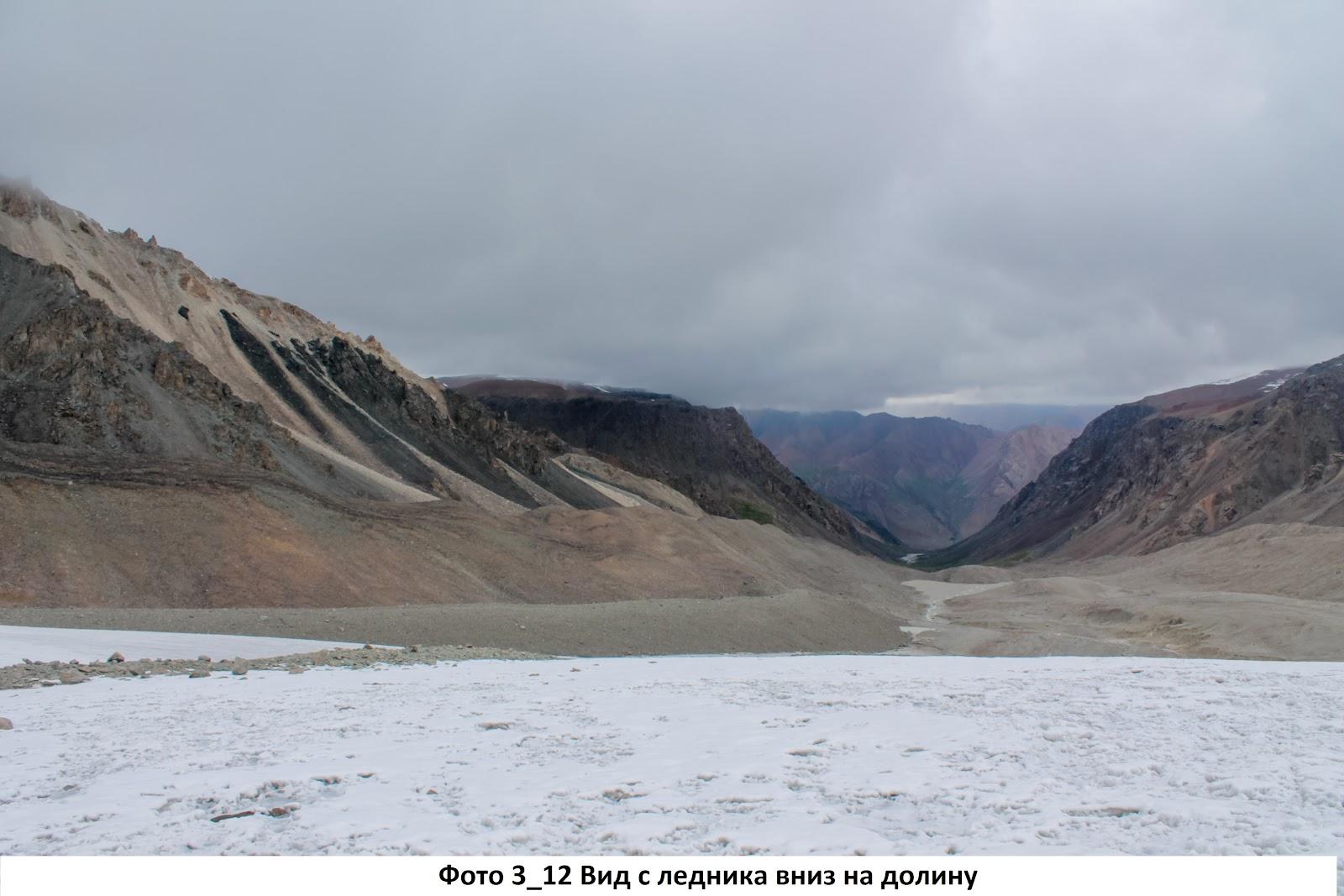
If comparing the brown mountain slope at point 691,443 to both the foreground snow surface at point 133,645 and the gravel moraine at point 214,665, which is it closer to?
the foreground snow surface at point 133,645

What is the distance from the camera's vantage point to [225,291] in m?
67.6

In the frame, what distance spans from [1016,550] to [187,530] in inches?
4755

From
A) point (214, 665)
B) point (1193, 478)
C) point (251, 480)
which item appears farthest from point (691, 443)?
point (214, 665)

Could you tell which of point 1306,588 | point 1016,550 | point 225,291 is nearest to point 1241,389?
point 1016,550

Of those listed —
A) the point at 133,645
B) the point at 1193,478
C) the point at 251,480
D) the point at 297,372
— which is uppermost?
the point at 297,372

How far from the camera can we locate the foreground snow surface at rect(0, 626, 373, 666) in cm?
1386

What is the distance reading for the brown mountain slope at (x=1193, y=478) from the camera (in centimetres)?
8700

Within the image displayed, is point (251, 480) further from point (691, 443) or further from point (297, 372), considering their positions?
point (691, 443)

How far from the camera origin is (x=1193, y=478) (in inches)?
3954

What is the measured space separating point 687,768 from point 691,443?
133 meters

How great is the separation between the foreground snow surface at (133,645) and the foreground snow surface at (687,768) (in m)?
3.68

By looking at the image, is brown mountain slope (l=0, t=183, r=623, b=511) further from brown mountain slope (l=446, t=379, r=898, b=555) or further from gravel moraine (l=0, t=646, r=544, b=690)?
brown mountain slope (l=446, t=379, r=898, b=555)

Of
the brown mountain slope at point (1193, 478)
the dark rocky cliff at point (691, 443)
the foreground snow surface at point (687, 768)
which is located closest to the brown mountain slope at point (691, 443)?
the dark rocky cliff at point (691, 443)
